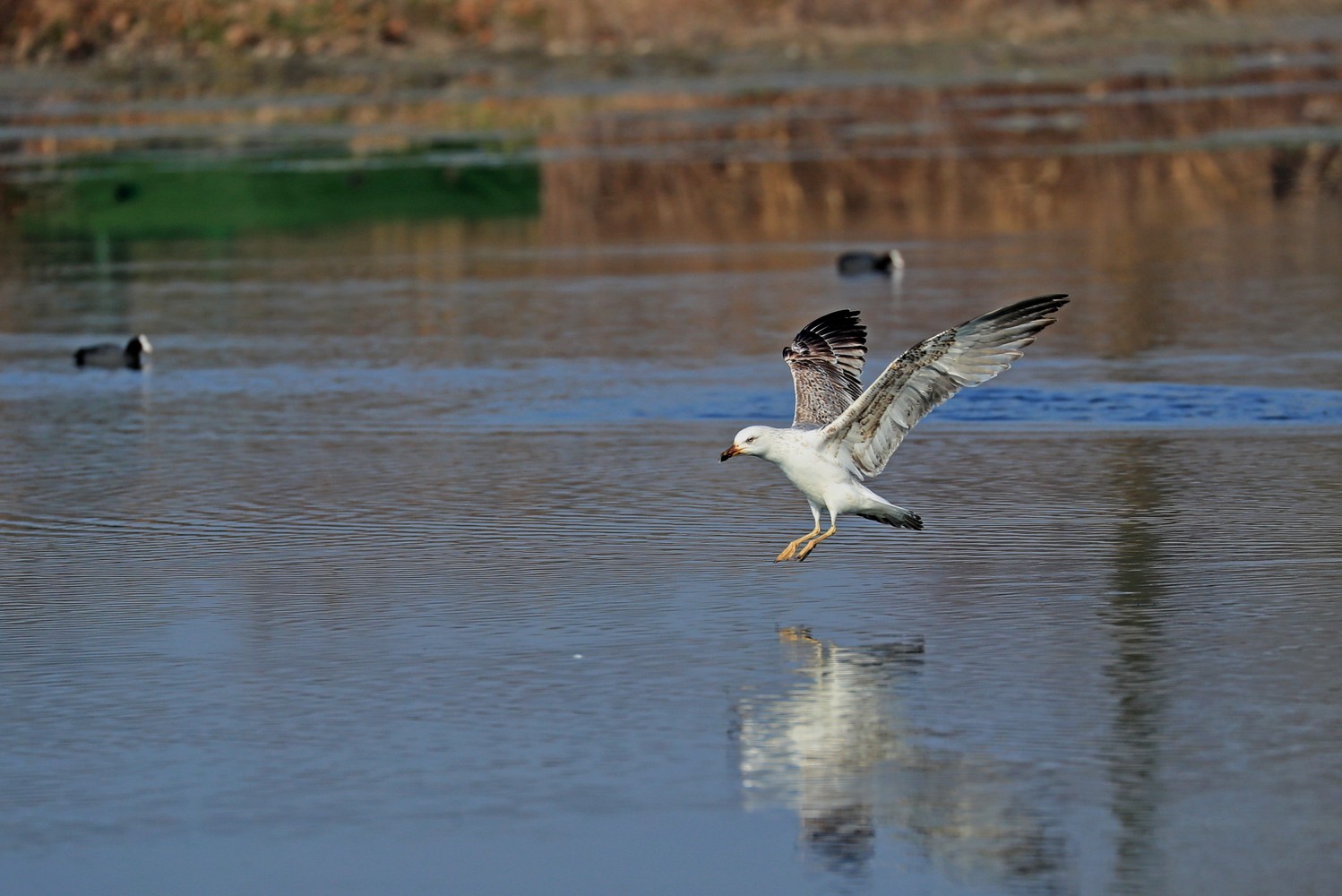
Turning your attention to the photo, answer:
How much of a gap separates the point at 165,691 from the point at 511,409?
6.33 m

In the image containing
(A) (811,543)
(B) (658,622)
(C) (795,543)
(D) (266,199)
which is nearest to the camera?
(B) (658,622)

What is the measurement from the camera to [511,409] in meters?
14.0

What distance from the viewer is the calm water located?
6.18 meters

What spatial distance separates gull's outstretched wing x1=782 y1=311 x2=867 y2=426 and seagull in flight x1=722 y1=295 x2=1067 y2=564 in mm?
962

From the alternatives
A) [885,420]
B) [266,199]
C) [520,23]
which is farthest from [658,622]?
[520,23]

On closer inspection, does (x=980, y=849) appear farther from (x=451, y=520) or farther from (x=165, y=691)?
(x=451, y=520)

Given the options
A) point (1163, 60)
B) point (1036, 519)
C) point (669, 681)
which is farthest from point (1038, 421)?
point (1163, 60)

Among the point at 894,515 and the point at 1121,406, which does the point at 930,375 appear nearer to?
the point at 894,515

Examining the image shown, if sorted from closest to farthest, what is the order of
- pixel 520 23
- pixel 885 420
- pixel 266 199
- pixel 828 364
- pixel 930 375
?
pixel 930 375 → pixel 885 420 → pixel 828 364 → pixel 266 199 → pixel 520 23

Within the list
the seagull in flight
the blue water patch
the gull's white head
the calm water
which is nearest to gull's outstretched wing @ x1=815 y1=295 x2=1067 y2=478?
the seagull in flight

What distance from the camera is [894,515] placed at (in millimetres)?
9055

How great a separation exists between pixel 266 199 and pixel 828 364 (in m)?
19.2

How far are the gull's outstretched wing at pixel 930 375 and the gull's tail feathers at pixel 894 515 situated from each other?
0.81ft

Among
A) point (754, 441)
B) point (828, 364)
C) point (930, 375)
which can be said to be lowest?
point (754, 441)
